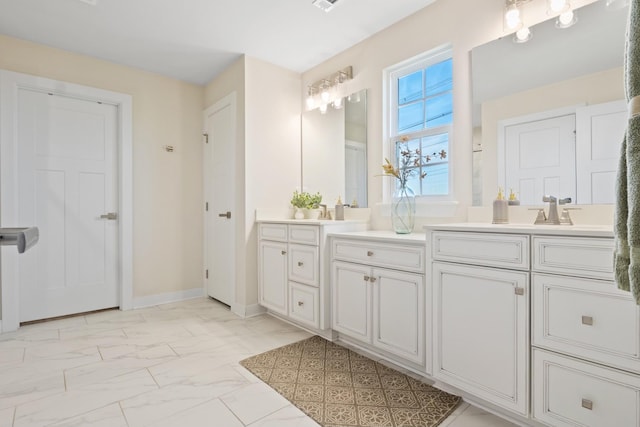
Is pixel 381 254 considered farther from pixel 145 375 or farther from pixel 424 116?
pixel 145 375

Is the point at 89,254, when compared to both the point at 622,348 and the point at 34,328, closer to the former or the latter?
Answer: the point at 34,328

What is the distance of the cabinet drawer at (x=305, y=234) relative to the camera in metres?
2.58

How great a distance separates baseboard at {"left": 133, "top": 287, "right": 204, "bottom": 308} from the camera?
137 inches

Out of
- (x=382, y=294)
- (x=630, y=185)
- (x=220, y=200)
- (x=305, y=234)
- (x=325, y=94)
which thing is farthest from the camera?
(x=220, y=200)

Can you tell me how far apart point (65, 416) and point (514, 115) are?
2.96 m

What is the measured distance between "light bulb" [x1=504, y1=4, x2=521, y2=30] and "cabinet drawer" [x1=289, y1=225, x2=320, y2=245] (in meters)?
1.83

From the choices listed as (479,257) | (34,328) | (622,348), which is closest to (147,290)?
(34,328)

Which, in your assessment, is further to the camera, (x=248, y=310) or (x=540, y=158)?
(x=248, y=310)

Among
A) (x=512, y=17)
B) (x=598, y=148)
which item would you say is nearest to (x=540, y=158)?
(x=598, y=148)

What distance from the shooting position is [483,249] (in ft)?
5.24

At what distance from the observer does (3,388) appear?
188cm

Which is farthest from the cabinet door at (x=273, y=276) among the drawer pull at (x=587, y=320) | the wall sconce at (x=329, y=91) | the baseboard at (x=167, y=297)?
the drawer pull at (x=587, y=320)

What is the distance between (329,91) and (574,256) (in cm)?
251

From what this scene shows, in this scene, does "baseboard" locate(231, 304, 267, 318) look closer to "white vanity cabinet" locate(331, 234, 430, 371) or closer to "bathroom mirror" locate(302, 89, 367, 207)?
"white vanity cabinet" locate(331, 234, 430, 371)
